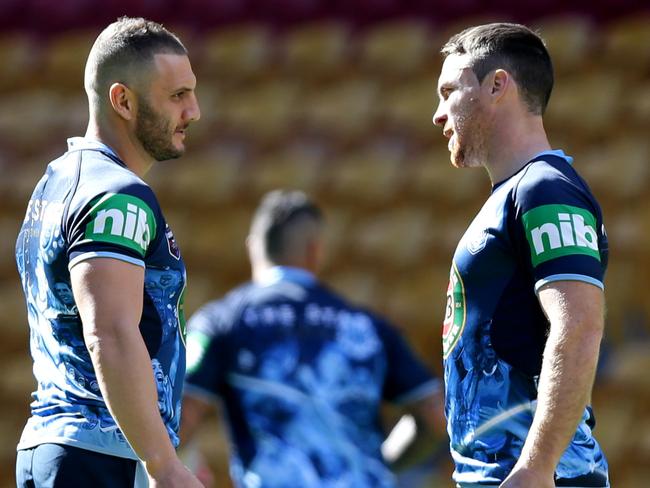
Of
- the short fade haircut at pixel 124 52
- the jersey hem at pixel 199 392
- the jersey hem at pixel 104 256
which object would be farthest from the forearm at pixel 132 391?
the jersey hem at pixel 199 392

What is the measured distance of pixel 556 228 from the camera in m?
2.29

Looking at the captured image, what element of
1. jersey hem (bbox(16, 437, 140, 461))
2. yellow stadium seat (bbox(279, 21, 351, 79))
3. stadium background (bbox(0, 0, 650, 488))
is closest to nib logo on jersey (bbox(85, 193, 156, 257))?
jersey hem (bbox(16, 437, 140, 461))

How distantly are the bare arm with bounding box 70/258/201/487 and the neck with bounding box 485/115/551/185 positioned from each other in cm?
77

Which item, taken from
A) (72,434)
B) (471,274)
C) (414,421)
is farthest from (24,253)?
(414,421)

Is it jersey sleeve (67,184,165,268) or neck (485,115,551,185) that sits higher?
neck (485,115,551,185)

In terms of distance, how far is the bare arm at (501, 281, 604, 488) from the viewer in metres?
2.19

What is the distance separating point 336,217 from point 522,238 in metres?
3.76

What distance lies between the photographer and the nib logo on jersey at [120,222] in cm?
232

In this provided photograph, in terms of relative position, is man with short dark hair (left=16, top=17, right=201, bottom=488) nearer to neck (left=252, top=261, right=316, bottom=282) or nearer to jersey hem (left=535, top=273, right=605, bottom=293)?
jersey hem (left=535, top=273, right=605, bottom=293)

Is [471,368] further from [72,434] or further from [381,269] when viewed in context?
[381,269]

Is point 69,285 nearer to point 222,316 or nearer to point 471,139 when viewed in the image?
point 471,139

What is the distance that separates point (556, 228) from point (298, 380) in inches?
72.9

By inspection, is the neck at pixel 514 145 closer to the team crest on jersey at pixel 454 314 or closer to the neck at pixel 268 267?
the team crest on jersey at pixel 454 314

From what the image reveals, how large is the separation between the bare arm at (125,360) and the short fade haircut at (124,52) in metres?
0.47
